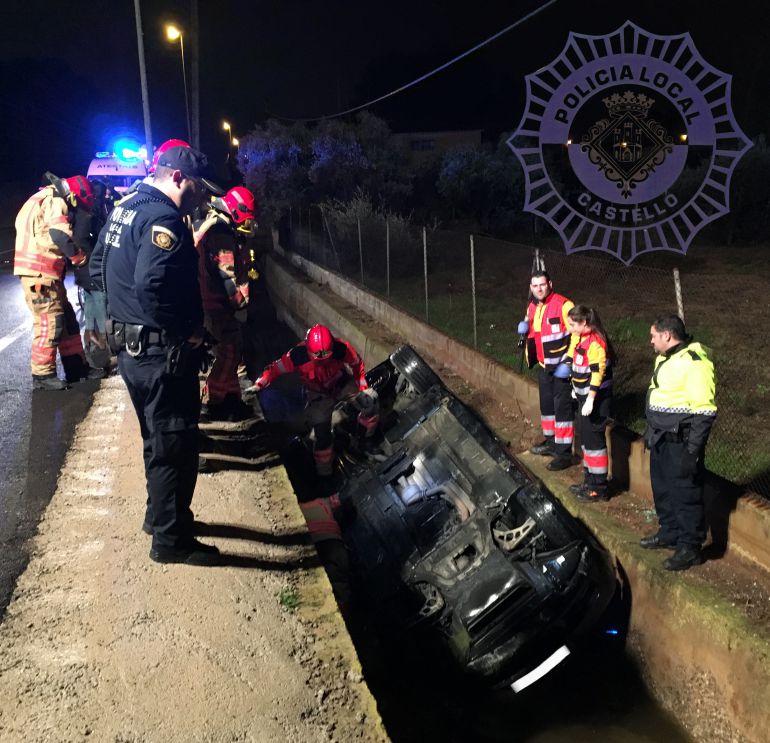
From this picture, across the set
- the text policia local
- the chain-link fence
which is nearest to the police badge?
the text policia local

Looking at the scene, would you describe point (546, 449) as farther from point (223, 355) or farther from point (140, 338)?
point (140, 338)

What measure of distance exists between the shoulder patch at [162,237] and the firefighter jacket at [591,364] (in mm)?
2836

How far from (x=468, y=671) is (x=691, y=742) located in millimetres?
1233

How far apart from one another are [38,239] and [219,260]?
2007mm

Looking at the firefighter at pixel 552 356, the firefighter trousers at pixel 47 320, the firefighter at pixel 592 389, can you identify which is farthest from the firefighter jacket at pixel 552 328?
the firefighter trousers at pixel 47 320

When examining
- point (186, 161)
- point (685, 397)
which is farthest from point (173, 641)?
point (685, 397)

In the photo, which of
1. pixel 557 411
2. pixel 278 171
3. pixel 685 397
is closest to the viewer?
pixel 685 397

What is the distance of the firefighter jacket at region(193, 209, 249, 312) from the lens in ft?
17.0

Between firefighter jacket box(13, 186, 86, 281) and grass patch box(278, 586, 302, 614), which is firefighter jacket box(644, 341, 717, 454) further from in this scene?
firefighter jacket box(13, 186, 86, 281)

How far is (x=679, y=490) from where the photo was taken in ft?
12.5

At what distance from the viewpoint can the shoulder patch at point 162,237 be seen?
9.96ft

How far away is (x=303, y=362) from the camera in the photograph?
584 centimetres

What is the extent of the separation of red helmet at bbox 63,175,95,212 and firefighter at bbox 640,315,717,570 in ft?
16.4

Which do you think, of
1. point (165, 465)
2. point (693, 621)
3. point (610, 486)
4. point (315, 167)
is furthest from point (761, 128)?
point (165, 465)
